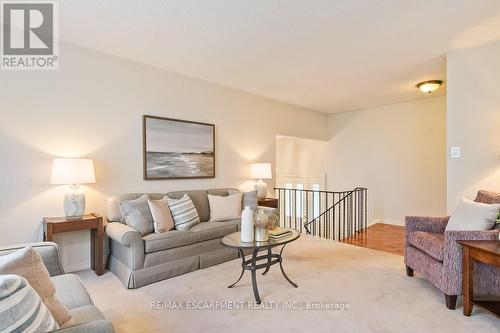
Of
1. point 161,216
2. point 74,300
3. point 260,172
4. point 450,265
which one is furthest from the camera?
point 260,172

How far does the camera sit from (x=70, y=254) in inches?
121

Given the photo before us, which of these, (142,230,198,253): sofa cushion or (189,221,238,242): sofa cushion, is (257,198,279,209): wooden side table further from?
(142,230,198,253): sofa cushion

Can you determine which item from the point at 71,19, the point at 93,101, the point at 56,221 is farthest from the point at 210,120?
the point at 56,221

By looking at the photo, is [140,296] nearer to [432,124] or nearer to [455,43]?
[455,43]

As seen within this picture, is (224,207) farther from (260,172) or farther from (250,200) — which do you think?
(260,172)

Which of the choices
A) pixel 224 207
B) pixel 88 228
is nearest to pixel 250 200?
pixel 224 207

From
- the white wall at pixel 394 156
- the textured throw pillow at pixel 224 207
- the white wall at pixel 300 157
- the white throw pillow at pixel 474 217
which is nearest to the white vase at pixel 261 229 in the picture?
the textured throw pillow at pixel 224 207

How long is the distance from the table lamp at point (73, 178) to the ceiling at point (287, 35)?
1.35 metres

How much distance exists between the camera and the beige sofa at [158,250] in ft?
8.78

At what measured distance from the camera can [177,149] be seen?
3.94 m

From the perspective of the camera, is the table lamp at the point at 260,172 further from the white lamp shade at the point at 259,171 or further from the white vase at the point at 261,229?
the white vase at the point at 261,229

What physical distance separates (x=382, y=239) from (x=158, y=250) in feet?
11.8

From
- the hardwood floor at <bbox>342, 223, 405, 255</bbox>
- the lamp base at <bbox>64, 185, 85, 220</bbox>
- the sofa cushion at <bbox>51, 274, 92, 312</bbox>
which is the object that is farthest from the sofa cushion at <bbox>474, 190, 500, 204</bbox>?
the lamp base at <bbox>64, 185, 85, 220</bbox>

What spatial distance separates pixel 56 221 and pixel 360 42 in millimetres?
3698
